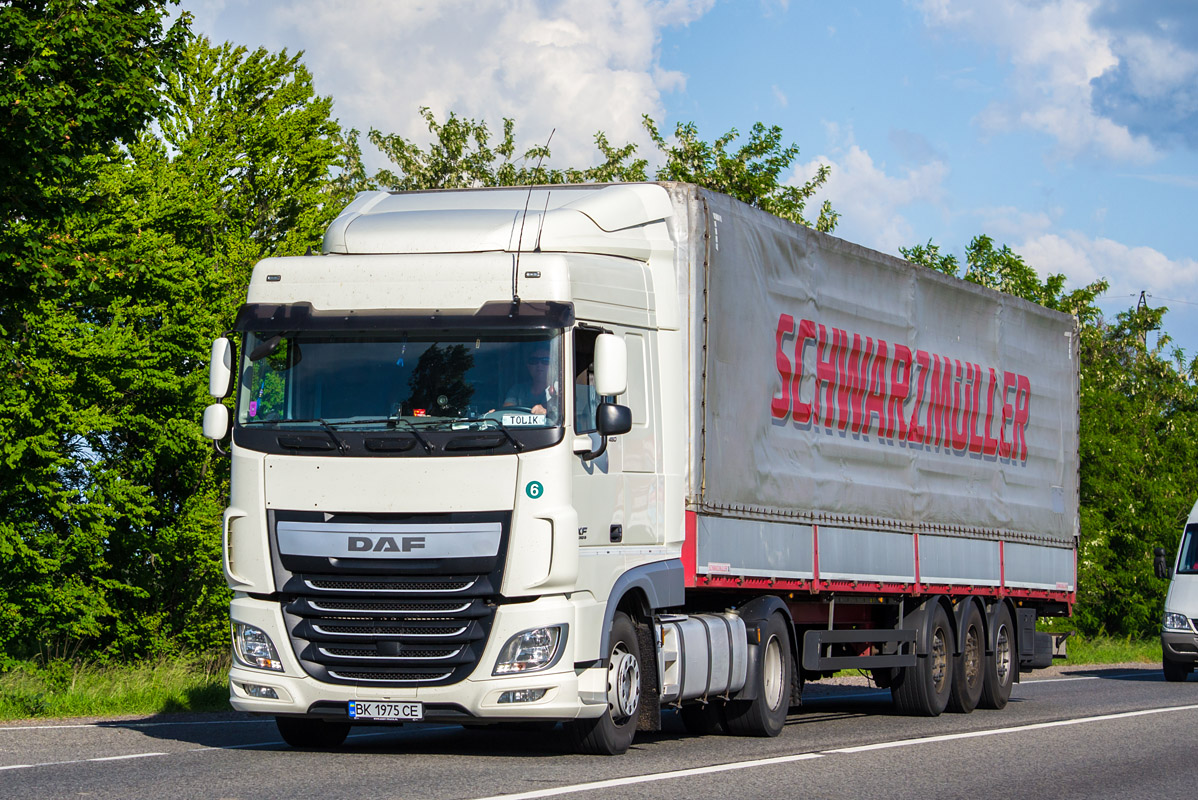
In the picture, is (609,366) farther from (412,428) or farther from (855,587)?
(855,587)

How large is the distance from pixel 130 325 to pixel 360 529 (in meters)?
18.5

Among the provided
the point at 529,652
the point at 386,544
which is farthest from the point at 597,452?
the point at 386,544

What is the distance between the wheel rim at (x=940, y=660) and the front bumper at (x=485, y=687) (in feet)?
22.0

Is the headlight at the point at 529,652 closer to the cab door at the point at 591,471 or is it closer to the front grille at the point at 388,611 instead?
the front grille at the point at 388,611

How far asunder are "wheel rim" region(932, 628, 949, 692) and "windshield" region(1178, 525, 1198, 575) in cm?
984

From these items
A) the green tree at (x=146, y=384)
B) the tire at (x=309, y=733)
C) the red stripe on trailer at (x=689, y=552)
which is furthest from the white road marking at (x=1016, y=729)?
the green tree at (x=146, y=384)

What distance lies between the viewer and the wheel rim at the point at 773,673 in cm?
1332

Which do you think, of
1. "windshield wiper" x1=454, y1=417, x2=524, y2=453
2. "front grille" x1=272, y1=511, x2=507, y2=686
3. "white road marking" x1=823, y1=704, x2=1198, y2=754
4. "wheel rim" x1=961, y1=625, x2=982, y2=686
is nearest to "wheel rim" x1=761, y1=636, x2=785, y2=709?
"white road marking" x1=823, y1=704, x2=1198, y2=754

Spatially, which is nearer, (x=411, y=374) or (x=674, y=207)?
(x=411, y=374)

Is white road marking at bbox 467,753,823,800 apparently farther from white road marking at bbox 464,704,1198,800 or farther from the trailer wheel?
the trailer wheel

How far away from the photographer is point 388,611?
10297 mm

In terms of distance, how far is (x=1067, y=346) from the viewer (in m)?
19.5

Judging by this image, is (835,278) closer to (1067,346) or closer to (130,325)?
(1067,346)

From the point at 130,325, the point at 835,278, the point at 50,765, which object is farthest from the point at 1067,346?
the point at 130,325
